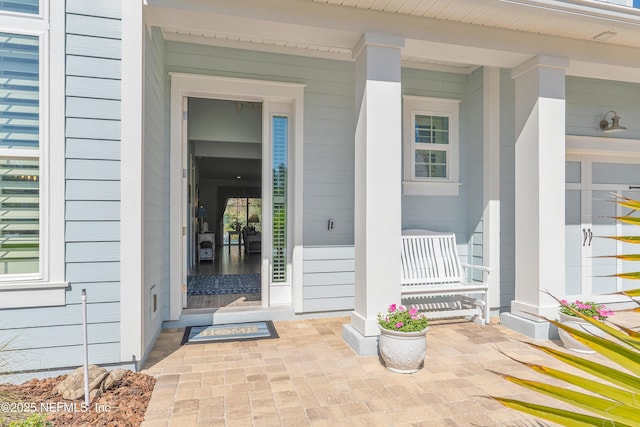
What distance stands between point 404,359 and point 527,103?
2834mm

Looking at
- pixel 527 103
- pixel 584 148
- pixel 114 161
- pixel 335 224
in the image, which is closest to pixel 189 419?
pixel 114 161

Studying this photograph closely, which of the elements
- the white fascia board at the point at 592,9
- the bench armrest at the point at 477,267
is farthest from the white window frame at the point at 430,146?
the white fascia board at the point at 592,9

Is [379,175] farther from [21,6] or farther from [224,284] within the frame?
[224,284]

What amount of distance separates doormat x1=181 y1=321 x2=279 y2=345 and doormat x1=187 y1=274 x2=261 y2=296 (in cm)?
129

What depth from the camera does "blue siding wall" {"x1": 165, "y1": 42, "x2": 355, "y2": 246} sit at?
13.4 feet

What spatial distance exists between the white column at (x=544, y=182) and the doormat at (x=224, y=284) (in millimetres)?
3574

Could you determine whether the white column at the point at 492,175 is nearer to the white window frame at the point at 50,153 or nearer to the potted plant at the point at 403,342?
the potted plant at the point at 403,342

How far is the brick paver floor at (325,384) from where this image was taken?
2201 mm

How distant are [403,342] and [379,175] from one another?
4.46 ft

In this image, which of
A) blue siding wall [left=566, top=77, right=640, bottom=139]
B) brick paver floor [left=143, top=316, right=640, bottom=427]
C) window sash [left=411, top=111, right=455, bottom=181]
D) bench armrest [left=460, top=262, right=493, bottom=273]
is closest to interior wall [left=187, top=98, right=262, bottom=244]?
window sash [left=411, top=111, right=455, bottom=181]

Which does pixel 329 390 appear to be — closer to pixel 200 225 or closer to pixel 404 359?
pixel 404 359

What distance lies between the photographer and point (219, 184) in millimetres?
13328

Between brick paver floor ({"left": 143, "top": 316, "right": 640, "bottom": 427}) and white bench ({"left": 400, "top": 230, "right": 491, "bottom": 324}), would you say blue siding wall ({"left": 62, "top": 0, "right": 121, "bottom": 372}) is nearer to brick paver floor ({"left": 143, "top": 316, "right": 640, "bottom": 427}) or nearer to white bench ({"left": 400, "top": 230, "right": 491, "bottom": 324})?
brick paver floor ({"left": 143, "top": 316, "right": 640, "bottom": 427})

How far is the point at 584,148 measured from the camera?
4.60m
